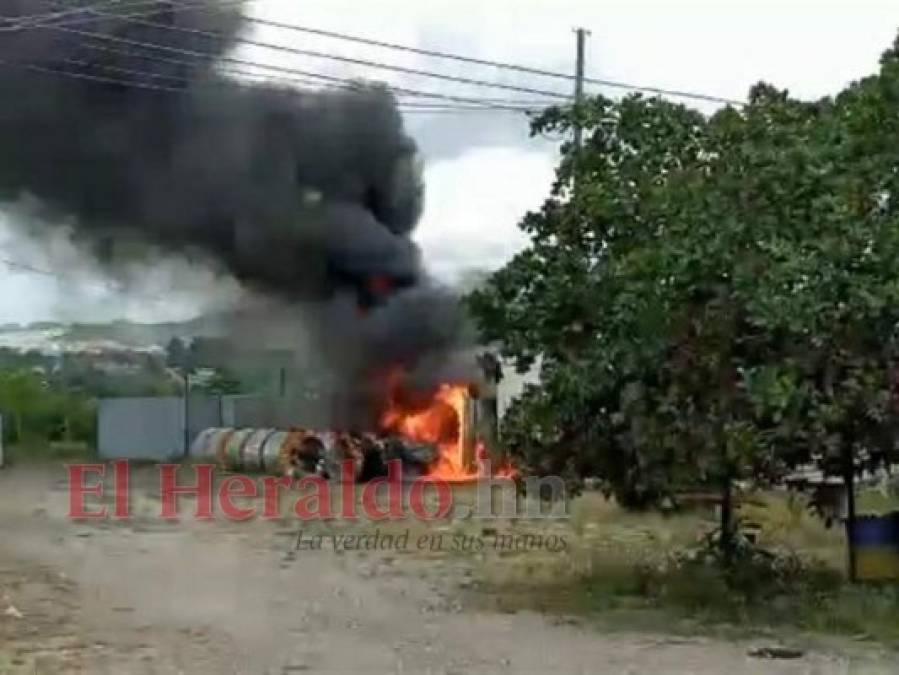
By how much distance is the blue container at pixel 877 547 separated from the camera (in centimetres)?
1059

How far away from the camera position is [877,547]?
1064 cm

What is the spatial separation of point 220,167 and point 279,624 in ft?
44.3

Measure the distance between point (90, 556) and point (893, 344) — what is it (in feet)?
26.1

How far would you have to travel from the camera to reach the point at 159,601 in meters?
11.0

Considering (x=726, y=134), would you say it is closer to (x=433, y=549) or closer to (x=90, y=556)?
(x=433, y=549)

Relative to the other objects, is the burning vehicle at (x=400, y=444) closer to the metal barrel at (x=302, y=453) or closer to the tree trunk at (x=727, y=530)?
the metal barrel at (x=302, y=453)

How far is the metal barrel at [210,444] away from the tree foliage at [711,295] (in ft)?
51.2

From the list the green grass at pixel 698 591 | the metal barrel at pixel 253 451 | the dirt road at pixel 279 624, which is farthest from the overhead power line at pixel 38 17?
the green grass at pixel 698 591

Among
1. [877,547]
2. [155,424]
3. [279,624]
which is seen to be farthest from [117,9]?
[877,547]

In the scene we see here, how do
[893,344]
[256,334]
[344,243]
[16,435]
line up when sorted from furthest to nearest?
[16,435] → [256,334] → [344,243] → [893,344]

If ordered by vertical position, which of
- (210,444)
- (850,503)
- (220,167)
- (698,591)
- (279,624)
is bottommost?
(279,624)

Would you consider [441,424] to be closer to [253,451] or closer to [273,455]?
[273,455]

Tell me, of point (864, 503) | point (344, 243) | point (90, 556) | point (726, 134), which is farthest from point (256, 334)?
point (726, 134)

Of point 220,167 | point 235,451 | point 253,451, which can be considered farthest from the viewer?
point 235,451
